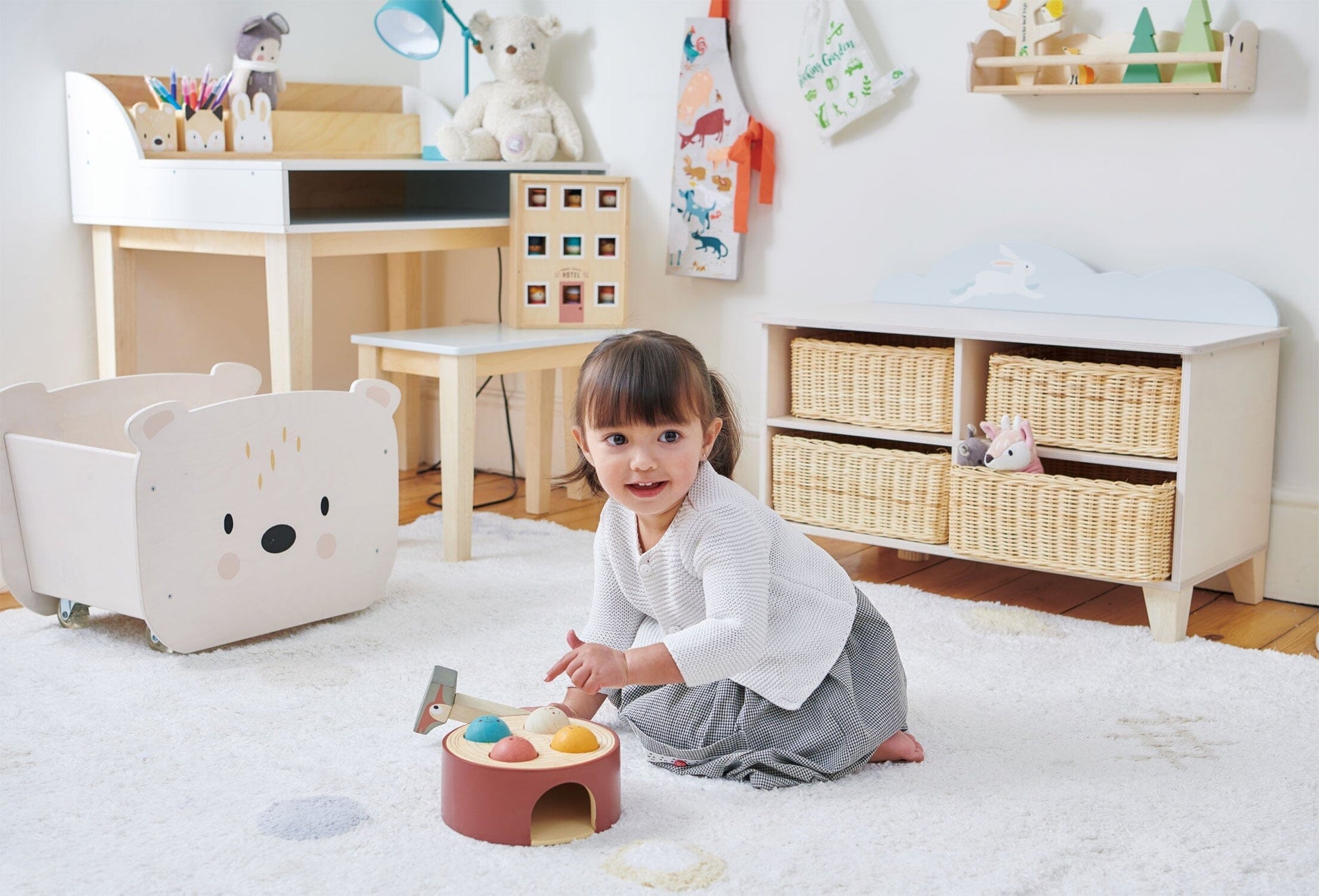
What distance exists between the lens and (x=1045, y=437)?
2070 mm

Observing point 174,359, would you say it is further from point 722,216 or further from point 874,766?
point 874,766

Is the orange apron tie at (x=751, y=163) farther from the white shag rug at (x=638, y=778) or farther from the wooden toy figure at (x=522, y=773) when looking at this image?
the wooden toy figure at (x=522, y=773)

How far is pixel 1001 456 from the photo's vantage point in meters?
2.04

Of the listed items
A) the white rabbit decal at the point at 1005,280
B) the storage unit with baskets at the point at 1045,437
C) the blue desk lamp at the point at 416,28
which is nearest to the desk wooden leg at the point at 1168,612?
Result: the storage unit with baskets at the point at 1045,437

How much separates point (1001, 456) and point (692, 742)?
788mm

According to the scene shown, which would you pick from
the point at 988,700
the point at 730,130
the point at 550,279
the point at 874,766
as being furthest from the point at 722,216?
the point at 874,766

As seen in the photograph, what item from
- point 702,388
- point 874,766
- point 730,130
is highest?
point 730,130

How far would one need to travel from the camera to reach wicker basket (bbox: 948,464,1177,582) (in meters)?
1.95

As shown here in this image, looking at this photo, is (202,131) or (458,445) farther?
(202,131)

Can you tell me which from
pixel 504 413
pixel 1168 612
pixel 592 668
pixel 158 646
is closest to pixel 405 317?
pixel 504 413

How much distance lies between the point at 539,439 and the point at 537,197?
1.60ft

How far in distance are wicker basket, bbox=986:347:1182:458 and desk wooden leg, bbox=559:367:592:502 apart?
0.85m

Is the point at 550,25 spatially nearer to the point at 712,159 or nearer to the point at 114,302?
the point at 712,159

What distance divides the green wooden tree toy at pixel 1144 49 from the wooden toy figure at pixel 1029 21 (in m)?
0.12
